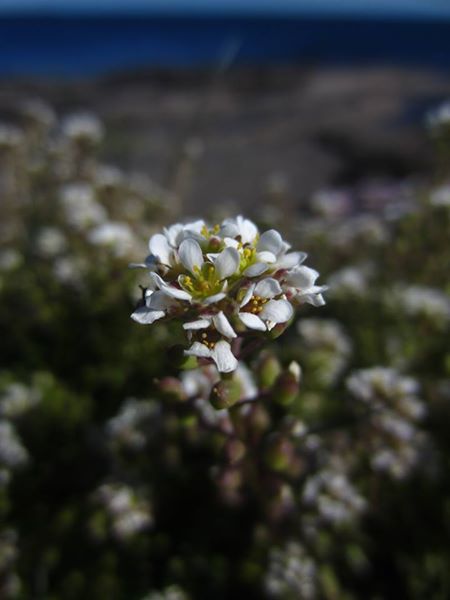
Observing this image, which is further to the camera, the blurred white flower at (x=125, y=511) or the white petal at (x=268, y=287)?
the blurred white flower at (x=125, y=511)

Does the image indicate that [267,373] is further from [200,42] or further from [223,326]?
[200,42]

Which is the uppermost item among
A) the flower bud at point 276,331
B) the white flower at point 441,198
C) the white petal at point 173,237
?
the white flower at point 441,198

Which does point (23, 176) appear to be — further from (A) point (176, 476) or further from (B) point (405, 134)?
(B) point (405, 134)

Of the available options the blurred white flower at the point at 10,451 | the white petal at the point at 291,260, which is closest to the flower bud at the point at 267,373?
the white petal at the point at 291,260

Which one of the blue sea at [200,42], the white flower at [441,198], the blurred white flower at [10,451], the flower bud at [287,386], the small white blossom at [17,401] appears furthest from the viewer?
the blue sea at [200,42]

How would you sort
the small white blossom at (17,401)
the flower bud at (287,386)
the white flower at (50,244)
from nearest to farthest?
the flower bud at (287,386), the small white blossom at (17,401), the white flower at (50,244)

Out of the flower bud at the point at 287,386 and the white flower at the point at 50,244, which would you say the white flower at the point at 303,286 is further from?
the white flower at the point at 50,244

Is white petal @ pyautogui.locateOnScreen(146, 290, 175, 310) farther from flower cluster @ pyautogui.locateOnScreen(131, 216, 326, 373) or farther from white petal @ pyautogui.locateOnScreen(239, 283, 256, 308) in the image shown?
white petal @ pyautogui.locateOnScreen(239, 283, 256, 308)

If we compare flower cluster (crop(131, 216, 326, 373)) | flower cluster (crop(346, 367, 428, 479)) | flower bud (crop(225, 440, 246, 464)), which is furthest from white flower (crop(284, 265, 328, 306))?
flower cluster (crop(346, 367, 428, 479))
